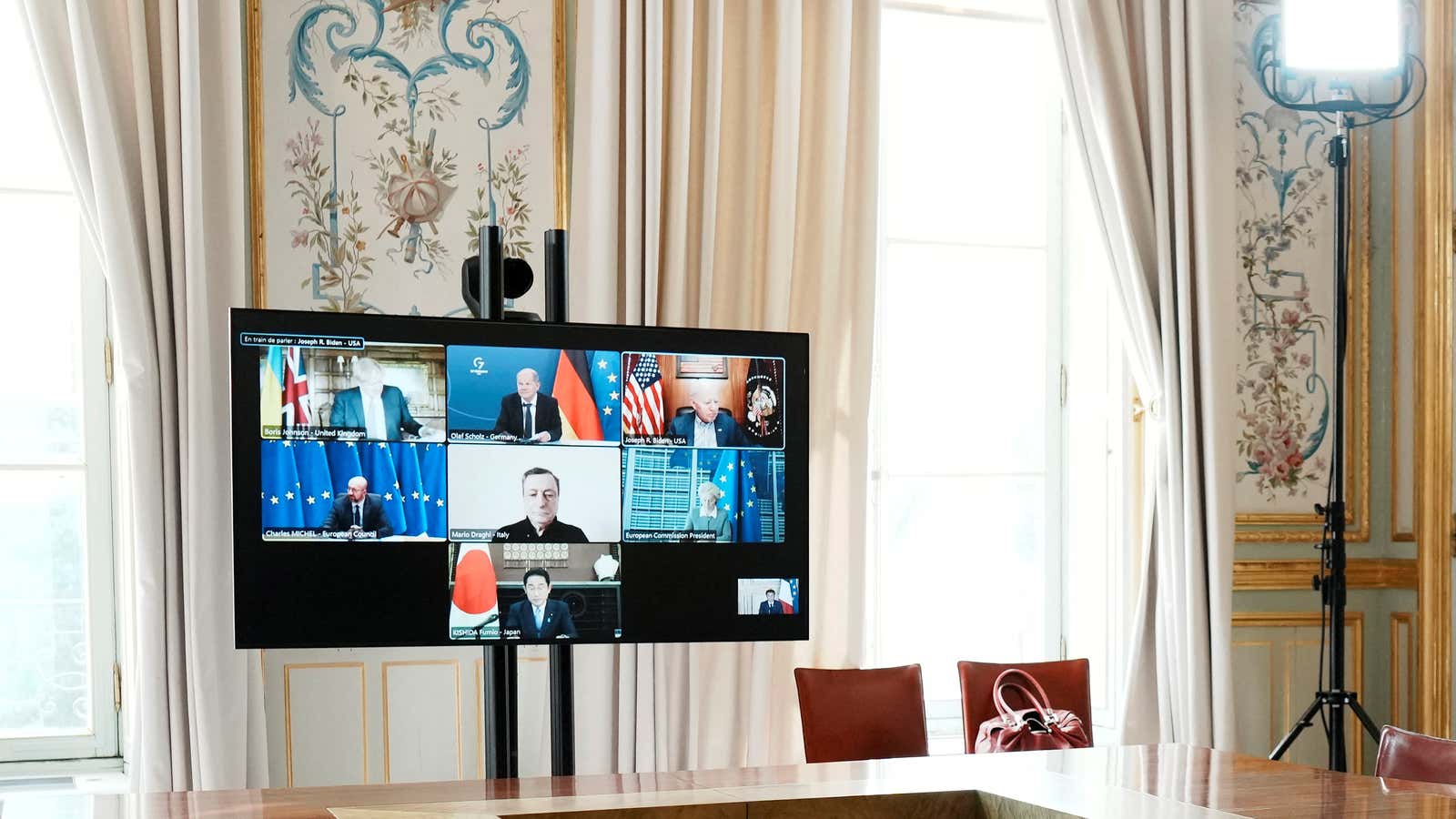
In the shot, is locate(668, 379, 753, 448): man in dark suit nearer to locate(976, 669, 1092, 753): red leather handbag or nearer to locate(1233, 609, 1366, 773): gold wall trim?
locate(976, 669, 1092, 753): red leather handbag

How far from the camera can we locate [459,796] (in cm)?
207

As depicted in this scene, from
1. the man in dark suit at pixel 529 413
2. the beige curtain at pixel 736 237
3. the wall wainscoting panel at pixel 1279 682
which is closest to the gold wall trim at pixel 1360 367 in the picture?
the wall wainscoting panel at pixel 1279 682

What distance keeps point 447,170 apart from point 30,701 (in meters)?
1.99

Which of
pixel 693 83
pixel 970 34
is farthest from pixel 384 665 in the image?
pixel 970 34

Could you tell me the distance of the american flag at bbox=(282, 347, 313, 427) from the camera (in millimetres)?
2893

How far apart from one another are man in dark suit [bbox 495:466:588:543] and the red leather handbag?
3.95ft

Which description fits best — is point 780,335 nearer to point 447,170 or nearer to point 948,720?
point 447,170

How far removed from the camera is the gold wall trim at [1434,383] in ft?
15.3

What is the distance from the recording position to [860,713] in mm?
3455

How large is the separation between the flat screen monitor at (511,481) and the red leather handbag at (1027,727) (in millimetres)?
579

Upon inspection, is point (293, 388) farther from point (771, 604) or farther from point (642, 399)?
point (771, 604)

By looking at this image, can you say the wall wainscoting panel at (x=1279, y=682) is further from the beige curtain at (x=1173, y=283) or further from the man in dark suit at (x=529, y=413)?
the man in dark suit at (x=529, y=413)

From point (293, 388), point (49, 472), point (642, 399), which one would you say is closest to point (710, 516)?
point (642, 399)

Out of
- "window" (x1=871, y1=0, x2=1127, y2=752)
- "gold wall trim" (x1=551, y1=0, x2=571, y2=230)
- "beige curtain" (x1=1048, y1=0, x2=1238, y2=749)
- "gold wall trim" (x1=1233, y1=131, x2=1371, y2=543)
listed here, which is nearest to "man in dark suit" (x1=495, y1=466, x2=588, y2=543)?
"gold wall trim" (x1=551, y1=0, x2=571, y2=230)
